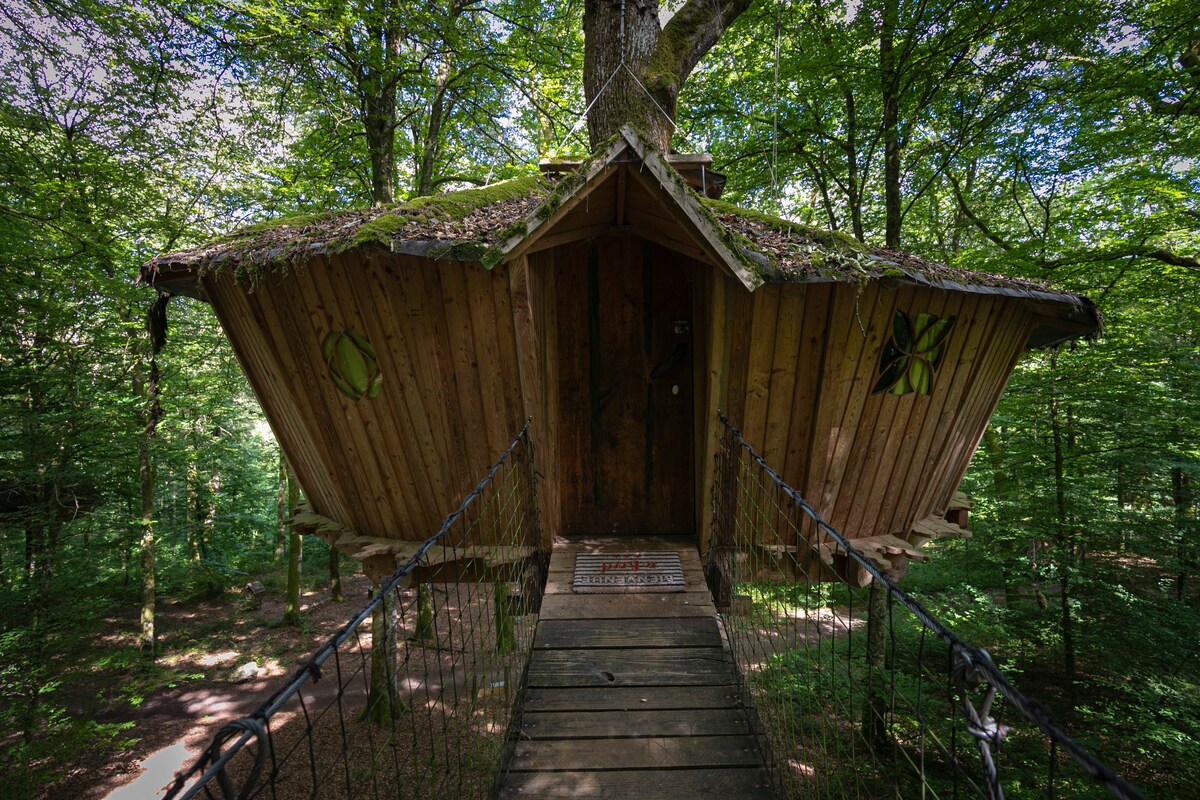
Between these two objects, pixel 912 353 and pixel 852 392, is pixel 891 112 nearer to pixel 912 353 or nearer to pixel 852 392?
pixel 912 353

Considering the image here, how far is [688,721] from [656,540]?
7.63ft

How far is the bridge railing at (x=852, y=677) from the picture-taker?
4.89ft

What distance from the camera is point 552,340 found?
17.2 feet

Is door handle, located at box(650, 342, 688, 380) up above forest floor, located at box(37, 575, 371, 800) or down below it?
above

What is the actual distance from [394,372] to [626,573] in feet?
8.25

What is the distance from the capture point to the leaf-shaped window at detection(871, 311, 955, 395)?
418 centimetres

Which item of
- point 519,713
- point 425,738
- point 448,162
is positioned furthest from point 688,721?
point 448,162

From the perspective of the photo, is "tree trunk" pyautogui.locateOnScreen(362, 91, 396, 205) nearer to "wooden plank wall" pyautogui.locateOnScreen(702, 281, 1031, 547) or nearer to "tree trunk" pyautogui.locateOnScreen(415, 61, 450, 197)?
"tree trunk" pyautogui.locateOnScreen(415, 61, 450, 197)

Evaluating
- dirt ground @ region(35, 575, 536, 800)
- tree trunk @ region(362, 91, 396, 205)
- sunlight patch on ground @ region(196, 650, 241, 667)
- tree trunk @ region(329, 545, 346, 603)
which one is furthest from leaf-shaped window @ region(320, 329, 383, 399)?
tree trunk @ region(329, 545, 346, 603)

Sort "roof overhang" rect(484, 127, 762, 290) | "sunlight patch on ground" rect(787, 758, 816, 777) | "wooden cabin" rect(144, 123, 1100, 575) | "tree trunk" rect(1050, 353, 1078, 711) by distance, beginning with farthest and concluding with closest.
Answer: "tree trunk" rect(1050, 353, 1078, 711) → "wooden cabin" rect(144, 123, 1100, 575) → "roof overhang" rect(484, 127, 762, 290) → "sunlight patch on ground" rect(787, 758, 816, 777)

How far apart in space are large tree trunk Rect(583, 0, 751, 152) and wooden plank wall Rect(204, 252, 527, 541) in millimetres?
3109

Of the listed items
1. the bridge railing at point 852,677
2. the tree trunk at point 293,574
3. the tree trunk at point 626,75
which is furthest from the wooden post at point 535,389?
the tree trunk at point 293,574

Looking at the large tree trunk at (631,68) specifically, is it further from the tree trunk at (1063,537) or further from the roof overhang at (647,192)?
the tree trunk at (1063,537)

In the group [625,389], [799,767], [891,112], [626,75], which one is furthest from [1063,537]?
[626,75]
